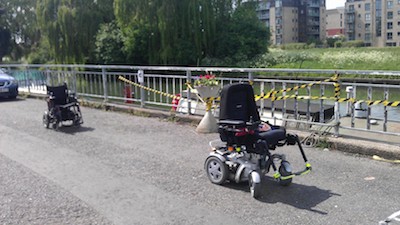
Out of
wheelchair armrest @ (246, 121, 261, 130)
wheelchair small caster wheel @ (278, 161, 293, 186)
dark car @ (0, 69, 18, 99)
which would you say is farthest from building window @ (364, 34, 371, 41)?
wheelchair armrest @ (246, 121, 261, 130)

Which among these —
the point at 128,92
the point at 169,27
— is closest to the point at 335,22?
the point at 169,27

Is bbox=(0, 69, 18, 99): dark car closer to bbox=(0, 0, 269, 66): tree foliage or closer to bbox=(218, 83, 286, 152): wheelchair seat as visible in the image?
bbox=(218, 83, 286, 152): wheelchair seat

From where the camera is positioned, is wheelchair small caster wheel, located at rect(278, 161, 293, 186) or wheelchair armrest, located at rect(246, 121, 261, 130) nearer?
wheelchair armrest, located at rect(246, 121, 261, 130)

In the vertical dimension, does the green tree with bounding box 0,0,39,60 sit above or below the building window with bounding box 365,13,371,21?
below

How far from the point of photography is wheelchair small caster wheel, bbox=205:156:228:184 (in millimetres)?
5012

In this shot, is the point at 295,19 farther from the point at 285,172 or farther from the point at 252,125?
the point at 252,125

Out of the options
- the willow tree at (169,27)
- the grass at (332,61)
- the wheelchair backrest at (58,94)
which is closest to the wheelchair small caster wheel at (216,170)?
the wheelchair backrest at (58,94)

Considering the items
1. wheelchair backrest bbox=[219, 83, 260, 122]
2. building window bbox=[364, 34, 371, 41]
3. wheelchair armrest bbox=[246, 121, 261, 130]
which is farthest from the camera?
building window bbox=[364, 34, 371, 41]

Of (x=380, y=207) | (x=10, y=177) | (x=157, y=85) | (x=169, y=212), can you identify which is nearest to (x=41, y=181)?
(x=10, y=177)

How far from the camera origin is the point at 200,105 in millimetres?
9852

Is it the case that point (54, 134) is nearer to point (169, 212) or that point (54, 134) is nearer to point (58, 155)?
point (58, 155)

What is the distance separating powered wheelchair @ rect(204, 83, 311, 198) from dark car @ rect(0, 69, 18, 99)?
12343 millimetres

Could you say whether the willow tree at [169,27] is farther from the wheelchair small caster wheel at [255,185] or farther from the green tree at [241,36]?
the wheelchair small caster wheel at [255,185]

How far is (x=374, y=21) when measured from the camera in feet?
326
